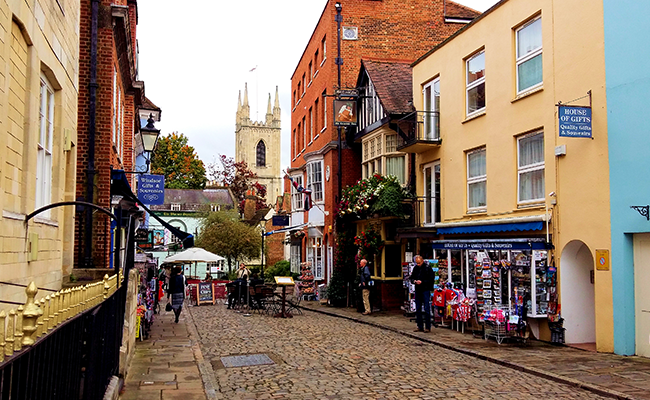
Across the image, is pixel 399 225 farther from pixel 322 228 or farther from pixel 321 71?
pixel 321 71

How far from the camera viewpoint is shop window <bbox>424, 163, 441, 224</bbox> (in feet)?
61.5

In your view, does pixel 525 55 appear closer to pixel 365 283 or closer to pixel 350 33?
pixel 365 283

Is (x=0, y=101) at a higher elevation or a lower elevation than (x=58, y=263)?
higher

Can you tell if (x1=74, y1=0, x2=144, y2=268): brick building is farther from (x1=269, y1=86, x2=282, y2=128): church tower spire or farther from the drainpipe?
(x1=269, y1=86, x2=282, y2=128): church tower spire

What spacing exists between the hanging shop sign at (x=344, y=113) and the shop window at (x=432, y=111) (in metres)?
5.19

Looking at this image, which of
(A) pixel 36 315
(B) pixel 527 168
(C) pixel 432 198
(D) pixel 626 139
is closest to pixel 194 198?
(C) pixel 432 198

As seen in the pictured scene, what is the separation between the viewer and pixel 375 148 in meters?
22.4

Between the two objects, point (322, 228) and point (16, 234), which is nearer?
point (16, 234)

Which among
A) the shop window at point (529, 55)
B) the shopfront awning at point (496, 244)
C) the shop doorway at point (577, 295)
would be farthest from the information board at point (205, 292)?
the shop doorway at point (577, 295)

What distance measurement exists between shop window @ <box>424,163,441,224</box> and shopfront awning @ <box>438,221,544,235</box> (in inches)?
46.9

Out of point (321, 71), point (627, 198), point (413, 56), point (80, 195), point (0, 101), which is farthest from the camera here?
point (321, 71)

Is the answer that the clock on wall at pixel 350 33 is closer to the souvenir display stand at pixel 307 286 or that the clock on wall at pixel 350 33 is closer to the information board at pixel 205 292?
the souvenir display stand at pixel 307 286

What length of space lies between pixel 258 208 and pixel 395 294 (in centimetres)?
5312

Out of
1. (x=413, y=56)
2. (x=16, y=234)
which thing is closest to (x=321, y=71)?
(x=413, y=56)
